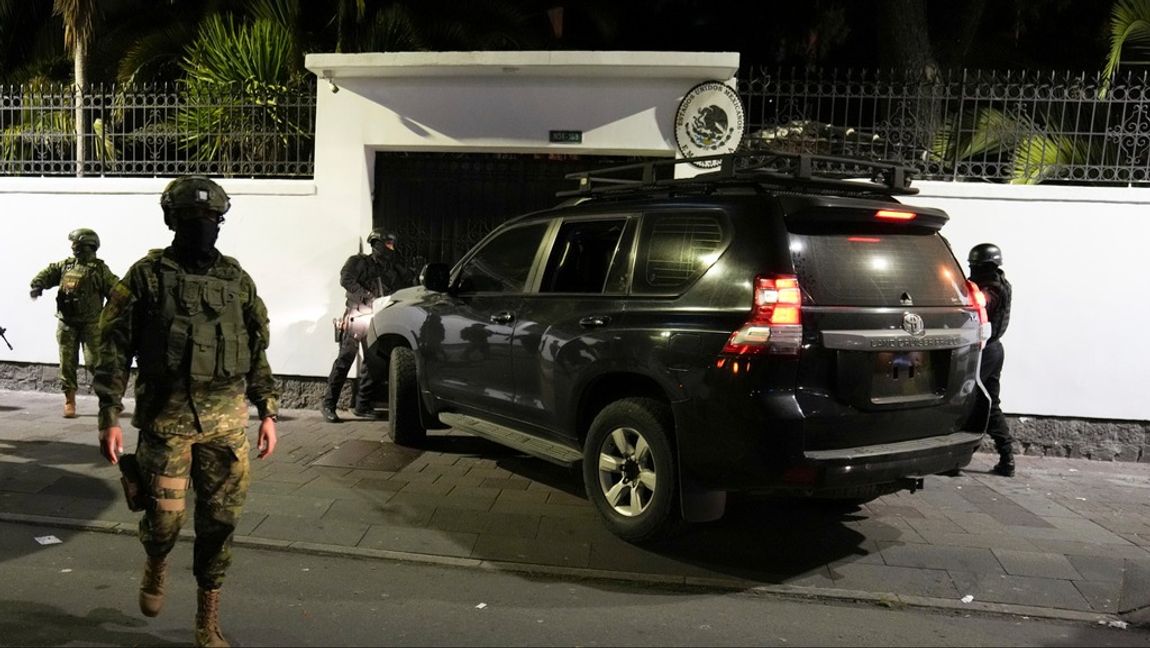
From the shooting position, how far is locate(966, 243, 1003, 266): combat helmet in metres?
6.53

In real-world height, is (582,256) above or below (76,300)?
above

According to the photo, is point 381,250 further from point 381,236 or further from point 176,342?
point 176,342

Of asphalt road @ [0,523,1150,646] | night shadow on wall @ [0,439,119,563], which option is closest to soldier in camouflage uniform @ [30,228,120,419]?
night shadow on wall @ [0,439,119,563]

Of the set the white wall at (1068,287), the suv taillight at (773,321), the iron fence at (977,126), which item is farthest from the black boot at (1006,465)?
the suv taillight at (773,321)

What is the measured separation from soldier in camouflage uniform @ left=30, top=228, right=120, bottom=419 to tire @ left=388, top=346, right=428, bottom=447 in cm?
272

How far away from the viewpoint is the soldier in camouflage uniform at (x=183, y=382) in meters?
3.16

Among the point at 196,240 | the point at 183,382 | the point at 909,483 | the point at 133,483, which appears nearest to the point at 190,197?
the point at 196,240

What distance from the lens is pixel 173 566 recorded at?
4.26m

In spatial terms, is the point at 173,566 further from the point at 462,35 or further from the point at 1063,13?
the point at 1063,13

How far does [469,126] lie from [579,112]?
1.08 metres

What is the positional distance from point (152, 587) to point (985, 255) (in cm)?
612

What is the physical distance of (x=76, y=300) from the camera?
725cm

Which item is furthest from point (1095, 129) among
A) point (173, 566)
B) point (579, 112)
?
point (173, 566)

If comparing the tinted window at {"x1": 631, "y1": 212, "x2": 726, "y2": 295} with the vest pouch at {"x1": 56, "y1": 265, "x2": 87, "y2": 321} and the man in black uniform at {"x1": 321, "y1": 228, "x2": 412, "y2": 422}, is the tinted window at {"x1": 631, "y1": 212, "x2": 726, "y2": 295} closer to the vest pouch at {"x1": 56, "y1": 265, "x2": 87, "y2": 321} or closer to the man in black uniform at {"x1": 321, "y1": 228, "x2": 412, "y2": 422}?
the man in black uniform at {"x1": 321, "y1": 228, "x2": 412, "y2": 422}
